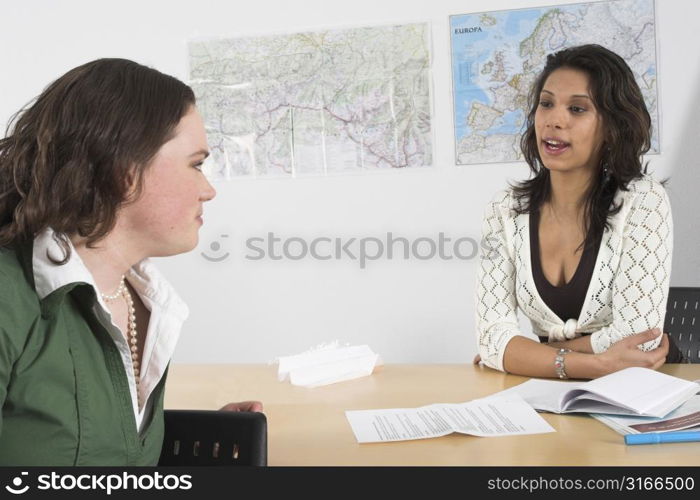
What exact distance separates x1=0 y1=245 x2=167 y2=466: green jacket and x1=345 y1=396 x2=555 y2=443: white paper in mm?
460

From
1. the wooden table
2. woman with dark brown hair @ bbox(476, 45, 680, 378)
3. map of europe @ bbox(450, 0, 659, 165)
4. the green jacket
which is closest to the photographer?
the green jacket

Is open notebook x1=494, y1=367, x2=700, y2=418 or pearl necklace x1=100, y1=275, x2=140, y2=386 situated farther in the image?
open notebook x1=494, y1=367, x2=700, y2=418

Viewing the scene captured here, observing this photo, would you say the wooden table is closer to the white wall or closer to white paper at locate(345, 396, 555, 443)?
white paper at locate(345, 396, 555, 443)

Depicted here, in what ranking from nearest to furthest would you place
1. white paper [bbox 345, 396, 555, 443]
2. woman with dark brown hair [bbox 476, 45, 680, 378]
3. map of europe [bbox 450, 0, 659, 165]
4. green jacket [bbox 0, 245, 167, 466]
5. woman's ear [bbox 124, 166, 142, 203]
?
green jacket [bbox 0, 245, 167, 466]
woman's ear [bbox 124, 166, 142, 203]
white paper [bbox 345, 396, 555, 443]
woman with dark brown hair [bbox 476, 45, 680, 378]
map of europe [bbox 450, 0, 659, 165]

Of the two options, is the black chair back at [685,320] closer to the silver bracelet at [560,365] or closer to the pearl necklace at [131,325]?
the silver bracelet at [560,365]

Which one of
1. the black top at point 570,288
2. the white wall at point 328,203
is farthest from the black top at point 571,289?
the white wall at point 328,203

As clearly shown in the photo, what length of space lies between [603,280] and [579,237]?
0.15 metres

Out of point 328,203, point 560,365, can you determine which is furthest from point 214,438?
point 328,203

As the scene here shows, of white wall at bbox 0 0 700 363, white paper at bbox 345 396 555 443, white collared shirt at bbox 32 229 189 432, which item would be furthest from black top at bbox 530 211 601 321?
white wall at bbox 0 0 700 363

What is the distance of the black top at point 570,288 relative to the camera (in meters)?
2.03

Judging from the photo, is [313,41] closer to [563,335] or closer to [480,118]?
[480,118]

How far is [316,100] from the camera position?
3.88 meters

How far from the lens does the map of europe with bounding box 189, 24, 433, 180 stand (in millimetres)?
3768

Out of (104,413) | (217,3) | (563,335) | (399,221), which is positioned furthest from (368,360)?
(217,3)
